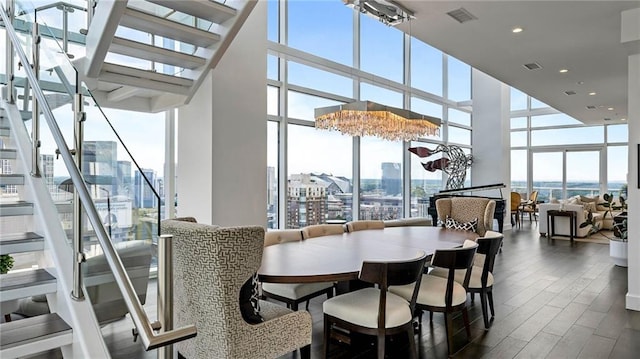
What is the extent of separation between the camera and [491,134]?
10.8m

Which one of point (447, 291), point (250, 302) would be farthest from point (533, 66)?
point (250, 302)

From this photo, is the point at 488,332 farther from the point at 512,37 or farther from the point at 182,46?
the point at 182,46

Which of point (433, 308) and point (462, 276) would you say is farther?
point (462, 276)

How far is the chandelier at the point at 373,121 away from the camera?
4863 millimetres

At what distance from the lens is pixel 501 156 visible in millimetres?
10570

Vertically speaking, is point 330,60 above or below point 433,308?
above

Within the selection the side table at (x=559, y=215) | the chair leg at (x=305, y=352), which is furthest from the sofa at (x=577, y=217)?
the chair leg at (x=305, y=352)

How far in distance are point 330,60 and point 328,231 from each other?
412cm

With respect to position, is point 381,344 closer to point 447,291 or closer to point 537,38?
point 447,291

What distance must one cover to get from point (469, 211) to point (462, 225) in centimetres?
52

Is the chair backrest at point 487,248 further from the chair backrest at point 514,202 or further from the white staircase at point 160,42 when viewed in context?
the chair backrest at point 514,202

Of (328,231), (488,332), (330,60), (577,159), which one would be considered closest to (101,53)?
(328,231)

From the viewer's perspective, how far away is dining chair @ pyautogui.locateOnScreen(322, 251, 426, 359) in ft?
8.42

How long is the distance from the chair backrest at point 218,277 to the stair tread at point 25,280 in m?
0.68
